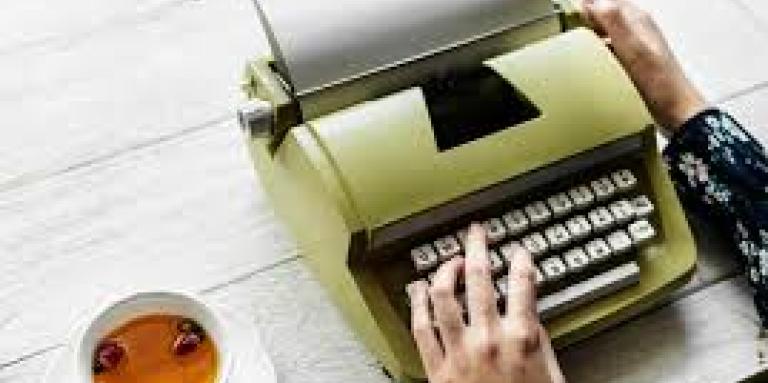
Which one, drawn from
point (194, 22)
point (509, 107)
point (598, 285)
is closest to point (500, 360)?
point (598, 285)

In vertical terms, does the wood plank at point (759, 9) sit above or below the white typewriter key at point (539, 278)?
above

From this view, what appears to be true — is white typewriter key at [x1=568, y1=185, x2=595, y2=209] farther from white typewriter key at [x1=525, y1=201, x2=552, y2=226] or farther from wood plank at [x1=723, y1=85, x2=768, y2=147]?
wood plank at [x1=723, y1=85, x2=768, y2=147]

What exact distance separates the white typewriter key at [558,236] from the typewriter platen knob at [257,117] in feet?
0.80

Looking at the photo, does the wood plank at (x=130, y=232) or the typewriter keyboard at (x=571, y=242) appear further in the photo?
the wood plank at (x=130, y=232)

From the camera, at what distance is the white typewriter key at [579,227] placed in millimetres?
930

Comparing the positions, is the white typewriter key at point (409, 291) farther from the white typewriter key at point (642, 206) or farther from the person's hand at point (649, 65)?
the person's hand at point (649, 65)

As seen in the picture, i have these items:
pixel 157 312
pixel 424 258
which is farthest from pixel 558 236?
pixel 157 312

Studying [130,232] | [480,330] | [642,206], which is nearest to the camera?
[480,330]

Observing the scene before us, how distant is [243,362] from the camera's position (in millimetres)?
921

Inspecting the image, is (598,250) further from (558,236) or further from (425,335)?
(425,335)

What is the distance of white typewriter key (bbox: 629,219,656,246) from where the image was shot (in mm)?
940

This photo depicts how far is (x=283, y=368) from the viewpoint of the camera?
3.17 feet

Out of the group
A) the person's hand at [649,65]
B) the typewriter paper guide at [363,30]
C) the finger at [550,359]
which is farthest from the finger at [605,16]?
the finger at [550,359]

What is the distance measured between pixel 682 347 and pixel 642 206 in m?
0.13
